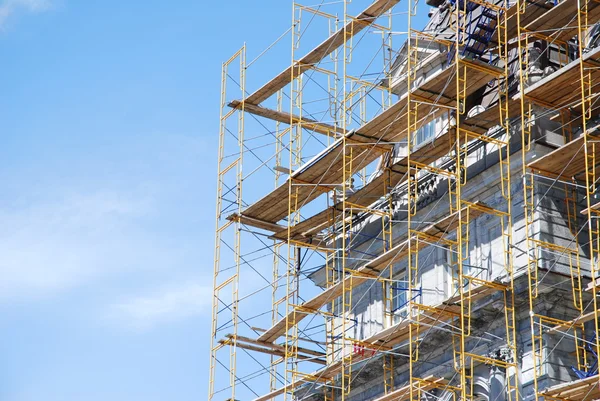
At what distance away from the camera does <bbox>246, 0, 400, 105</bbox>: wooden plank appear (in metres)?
50.2

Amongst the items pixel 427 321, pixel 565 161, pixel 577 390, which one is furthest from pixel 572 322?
pixel 427 321

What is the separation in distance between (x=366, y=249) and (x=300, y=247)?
308 cm

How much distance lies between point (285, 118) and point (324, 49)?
364cm

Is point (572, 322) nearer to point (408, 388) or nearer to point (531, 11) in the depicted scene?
point (408, 388)

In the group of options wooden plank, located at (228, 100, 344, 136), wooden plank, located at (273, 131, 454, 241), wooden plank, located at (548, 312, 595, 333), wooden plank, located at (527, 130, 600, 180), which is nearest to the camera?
wooden plank, located at (548, 312, 595, 333)

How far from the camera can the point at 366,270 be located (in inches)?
1797

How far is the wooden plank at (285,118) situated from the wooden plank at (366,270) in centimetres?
575

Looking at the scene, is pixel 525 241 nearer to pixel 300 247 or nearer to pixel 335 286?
pixel 335 286

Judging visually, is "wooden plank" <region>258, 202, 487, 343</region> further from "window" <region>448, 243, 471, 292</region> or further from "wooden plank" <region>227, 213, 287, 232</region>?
"wooden plank" <region>227, 213, 287, 232</region>

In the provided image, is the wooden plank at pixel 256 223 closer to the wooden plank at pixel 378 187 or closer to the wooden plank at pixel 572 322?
the wooden plank at pixel 378 187

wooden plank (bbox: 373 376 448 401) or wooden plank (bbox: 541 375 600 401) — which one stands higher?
wooden plank (bbox: 373 376 448 401)

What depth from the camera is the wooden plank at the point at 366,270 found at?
43094 mm

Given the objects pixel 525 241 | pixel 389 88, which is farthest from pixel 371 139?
pixel 525 241

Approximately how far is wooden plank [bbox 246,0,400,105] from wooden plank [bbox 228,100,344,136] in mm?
279
